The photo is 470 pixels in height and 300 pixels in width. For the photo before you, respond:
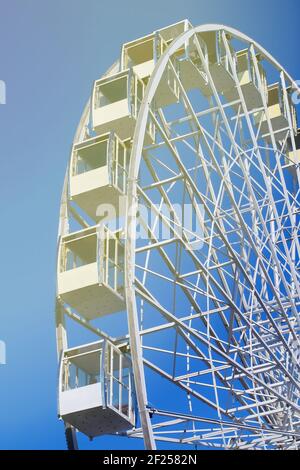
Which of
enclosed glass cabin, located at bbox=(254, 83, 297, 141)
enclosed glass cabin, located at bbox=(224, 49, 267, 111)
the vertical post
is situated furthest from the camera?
enclosed glass cabin, located at bbox=(254, 83, 297, 141)

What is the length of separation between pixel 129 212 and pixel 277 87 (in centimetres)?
1128

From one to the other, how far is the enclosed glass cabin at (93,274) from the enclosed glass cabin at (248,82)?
7.52 m

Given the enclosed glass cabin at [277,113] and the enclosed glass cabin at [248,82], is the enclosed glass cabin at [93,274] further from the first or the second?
the enclosed glass cabin at [277,113]

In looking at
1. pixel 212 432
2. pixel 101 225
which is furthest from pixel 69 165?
pixel 212 432

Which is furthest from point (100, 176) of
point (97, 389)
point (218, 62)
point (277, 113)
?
point (277, 113)

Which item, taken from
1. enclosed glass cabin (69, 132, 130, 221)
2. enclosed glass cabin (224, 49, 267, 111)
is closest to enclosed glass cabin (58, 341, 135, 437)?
enclosed glass cabin (69, 132, 130, 221)

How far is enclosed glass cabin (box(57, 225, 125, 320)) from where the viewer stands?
19.5 m

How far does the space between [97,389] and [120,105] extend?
6994 millimetres

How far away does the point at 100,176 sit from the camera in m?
20.8

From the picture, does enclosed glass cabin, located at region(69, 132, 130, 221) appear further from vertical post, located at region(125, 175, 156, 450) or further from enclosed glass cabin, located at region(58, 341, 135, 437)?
enclosed glass cabin, located at region(58, 341, 135, 437)

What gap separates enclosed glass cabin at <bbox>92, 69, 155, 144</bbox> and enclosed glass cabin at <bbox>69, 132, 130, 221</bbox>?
22.9 inches
